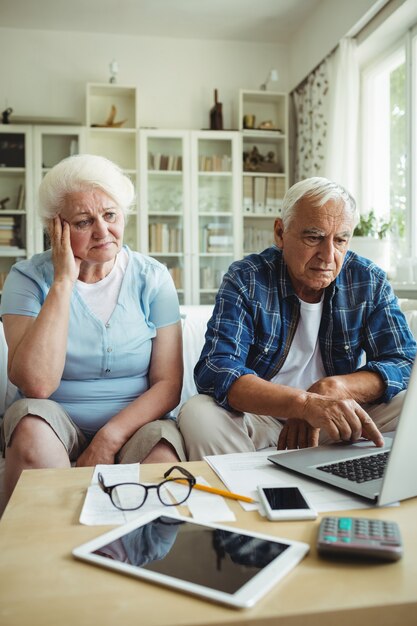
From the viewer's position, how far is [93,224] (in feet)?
5.28

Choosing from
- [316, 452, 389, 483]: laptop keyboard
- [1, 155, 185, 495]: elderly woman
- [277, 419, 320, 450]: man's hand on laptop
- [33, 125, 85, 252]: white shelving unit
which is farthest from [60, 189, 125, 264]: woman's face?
[33, 125, 85, 252]: white shelving unit

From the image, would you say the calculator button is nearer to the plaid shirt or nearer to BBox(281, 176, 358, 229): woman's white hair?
the plaid shirt

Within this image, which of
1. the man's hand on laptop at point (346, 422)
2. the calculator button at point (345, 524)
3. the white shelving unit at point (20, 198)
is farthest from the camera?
the white shelving unit at point (20, 198)

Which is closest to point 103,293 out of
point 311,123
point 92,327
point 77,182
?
point 92,327

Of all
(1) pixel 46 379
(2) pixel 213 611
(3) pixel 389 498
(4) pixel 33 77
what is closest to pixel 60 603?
(2) pixel 213 611

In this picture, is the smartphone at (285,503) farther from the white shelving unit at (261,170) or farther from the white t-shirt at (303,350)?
the white shelving unit at (261,170)

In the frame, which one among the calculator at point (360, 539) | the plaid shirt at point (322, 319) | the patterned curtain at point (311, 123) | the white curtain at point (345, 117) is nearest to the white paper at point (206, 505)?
the calculator at point (360, 539)

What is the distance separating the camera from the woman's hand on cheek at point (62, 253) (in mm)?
1570

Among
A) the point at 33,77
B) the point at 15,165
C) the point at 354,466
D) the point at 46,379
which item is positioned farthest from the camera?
the point at 33,77

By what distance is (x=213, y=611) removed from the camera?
1.96 feet

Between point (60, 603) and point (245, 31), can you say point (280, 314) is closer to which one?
point (60, 603)

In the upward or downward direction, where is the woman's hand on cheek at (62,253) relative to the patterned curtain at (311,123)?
downward

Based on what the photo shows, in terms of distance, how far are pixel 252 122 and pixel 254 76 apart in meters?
0.54

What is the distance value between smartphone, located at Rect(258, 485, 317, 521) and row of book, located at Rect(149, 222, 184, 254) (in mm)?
4047
